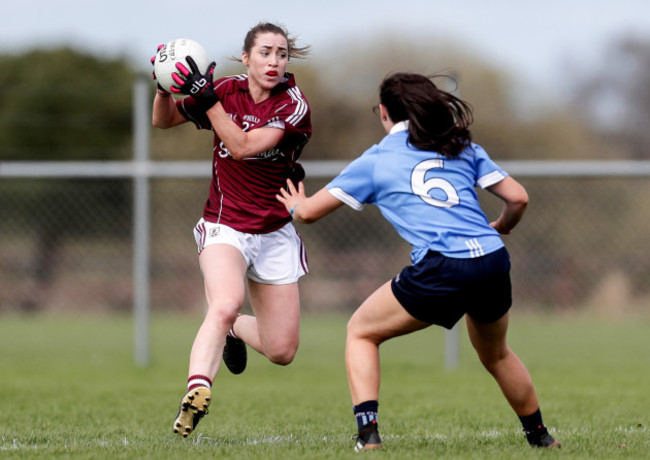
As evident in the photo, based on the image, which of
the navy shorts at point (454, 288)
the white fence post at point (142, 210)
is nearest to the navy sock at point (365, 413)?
the navy shorts at point (454, 288)

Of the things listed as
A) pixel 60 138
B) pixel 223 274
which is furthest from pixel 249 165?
pixel 60 138

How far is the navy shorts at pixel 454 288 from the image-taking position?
4.59 metres

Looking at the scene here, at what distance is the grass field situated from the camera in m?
5.12

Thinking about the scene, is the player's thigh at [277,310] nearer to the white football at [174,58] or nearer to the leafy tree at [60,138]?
the white football at [174,58]

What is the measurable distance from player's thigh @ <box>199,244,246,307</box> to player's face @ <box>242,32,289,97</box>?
0.93 metres

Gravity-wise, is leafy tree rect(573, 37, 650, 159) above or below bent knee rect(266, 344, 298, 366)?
below

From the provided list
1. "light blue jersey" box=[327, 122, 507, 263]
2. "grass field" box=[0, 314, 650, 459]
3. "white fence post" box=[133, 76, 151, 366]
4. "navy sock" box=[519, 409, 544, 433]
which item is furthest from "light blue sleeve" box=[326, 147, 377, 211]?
"white fence post" box=[133, 76, 151, 366]

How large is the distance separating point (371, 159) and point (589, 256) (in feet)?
31.6

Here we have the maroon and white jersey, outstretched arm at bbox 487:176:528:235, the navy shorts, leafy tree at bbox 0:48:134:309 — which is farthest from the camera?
leafy tree at bbox 0:48:134:309

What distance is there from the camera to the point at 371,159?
474 centimetres

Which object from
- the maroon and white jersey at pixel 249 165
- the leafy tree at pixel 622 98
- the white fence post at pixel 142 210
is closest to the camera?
the maroon and white jersey at pixel 249 165

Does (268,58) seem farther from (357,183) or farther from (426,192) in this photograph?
(426,192)

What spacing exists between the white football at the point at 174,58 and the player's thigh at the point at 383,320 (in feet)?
5.17

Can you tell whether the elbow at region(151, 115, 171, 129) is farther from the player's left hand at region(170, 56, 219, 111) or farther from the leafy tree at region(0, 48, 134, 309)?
the leafy tree at region(0, 48, 134, 309)
